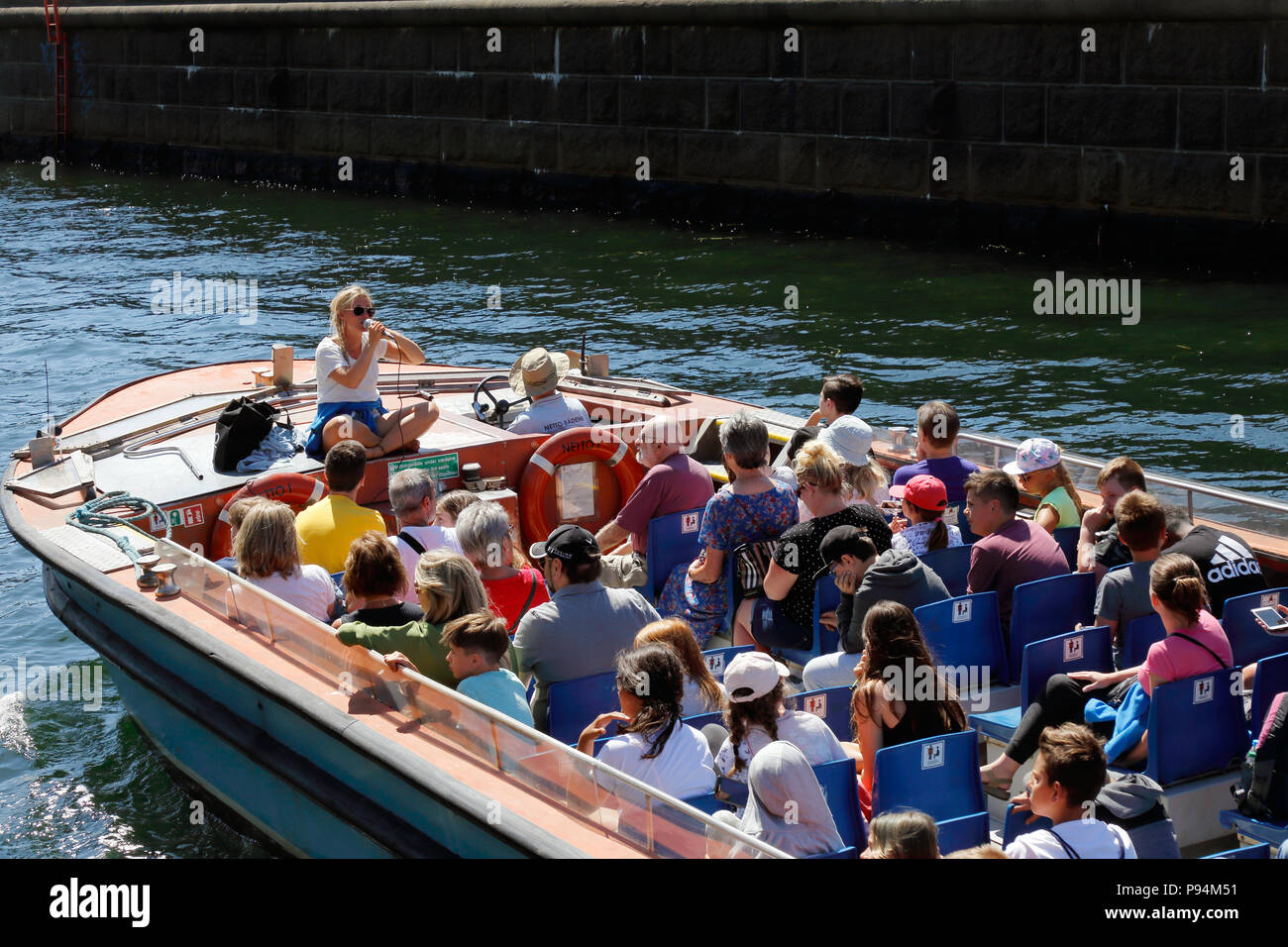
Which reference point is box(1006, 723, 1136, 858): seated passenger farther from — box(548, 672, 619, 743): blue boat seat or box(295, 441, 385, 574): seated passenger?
box(295, 441, 385, 574): seated passenger

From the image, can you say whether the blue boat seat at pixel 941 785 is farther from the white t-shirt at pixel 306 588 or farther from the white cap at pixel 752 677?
the white t-shirt at pixel 306 588

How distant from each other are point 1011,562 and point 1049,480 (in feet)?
3.19

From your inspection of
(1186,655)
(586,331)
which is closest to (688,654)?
(1186,655)

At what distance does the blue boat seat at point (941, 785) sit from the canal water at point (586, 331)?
359 centimetres

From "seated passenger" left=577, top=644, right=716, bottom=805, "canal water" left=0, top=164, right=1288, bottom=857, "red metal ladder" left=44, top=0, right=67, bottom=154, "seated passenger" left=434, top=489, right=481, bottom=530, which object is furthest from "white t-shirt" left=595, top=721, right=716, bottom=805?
"red metal ladder" left=44, top=0, right=67, bottom=154

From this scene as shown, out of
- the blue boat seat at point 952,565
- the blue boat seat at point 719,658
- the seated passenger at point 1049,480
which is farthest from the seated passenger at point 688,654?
the seated passenger at point 1049,480

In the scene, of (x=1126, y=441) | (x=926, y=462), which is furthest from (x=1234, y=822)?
(x=1126, y=441)

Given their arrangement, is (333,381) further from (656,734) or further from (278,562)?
(656,734)

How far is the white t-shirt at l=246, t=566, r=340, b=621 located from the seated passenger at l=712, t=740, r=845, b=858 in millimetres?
2292

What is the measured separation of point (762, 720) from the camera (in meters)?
4.11

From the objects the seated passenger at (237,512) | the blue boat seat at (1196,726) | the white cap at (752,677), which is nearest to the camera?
the white cap at (752,677)

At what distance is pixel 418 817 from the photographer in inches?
191

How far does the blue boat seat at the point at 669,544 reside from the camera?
21.0 feet
